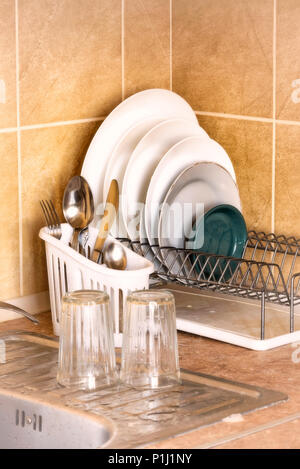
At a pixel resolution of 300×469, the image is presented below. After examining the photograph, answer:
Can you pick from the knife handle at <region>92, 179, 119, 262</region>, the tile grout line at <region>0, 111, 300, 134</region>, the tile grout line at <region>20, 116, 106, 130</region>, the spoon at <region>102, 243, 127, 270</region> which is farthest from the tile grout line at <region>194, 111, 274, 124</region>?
the spoon at <region>102, 243, 127, 270</region>

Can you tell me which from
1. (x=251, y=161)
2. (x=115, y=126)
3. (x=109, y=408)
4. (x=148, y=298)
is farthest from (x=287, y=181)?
(x=109, y=408)

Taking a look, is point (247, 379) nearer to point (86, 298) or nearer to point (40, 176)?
point (86, 298)

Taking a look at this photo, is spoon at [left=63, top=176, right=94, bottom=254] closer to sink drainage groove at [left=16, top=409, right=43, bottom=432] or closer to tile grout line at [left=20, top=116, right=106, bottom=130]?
tile grout line at [left=20, top=116, right=106, bottom=130]

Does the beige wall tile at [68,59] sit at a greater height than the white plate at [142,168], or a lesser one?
greater

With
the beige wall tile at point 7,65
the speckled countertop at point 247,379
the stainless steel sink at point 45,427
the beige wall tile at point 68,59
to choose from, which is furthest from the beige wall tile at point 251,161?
the stainless steel sink at point 45,427

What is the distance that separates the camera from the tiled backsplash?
1.61 metres

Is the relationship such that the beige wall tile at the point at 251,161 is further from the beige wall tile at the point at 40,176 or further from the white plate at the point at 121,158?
the beige wall tile at the point at 40,176

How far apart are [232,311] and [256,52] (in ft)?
1.66

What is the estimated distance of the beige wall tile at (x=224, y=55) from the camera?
1705mm

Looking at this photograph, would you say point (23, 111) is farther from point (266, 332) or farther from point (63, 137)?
point (266, 332)

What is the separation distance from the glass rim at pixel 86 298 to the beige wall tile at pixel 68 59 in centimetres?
48

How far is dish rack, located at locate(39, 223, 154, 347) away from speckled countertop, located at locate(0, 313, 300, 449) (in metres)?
0.09
